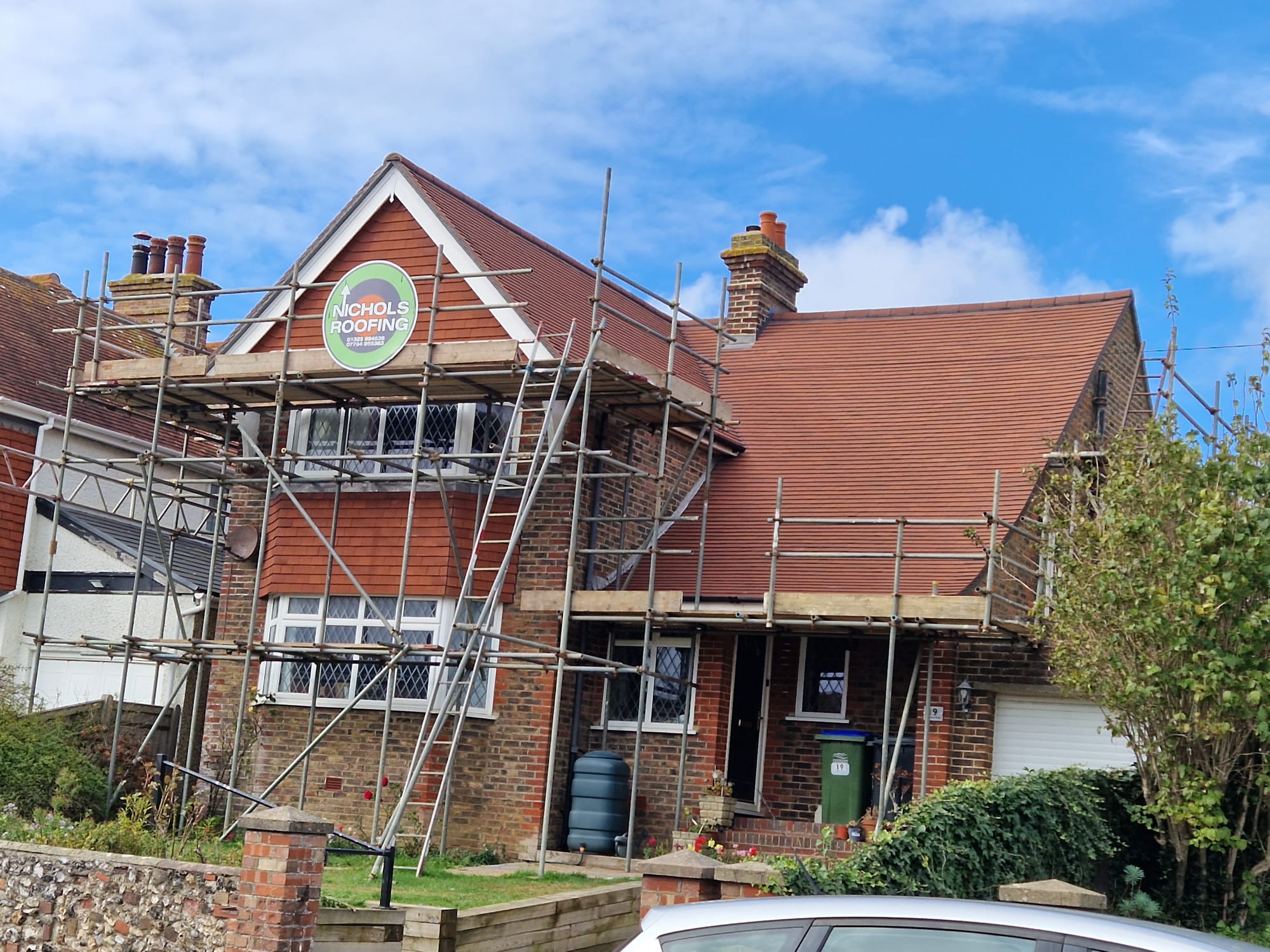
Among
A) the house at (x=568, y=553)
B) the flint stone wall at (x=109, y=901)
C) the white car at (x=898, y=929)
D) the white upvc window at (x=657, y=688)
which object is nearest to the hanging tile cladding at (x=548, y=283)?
the house at (x=568, y=553)

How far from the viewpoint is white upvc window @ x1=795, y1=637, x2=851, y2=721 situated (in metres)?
17.4

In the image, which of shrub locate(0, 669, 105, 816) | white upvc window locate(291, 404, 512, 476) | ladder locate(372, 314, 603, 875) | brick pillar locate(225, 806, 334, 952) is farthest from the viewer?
white upvc window locate(291, 404, 512, 476)

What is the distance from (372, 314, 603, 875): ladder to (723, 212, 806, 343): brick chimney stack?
488 centimetres

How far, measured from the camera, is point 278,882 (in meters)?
10.0

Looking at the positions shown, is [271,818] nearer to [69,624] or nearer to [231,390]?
[231,390]

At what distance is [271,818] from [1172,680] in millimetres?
7025

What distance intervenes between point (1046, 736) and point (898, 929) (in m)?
11.8

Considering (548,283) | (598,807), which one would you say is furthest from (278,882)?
(548,283)

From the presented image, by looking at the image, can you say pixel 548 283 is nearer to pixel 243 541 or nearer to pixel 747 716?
pixel 243 541

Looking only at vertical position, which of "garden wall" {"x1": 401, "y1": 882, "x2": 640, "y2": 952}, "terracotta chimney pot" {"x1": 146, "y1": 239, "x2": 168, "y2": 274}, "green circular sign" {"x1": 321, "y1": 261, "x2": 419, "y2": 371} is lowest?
"garden wall" {"x1": 401, "y1": 882, "x2": 640, "y2": 952}

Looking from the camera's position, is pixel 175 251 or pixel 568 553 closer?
pixel 568 553

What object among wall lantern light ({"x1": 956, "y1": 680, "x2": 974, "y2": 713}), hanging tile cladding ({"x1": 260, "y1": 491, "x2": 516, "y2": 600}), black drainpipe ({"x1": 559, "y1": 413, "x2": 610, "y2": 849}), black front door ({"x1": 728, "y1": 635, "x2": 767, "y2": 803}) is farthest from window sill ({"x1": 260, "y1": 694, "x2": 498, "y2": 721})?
wall lantern light ({"x1": 956, "y1": 680, "x2": 974, "y2": 713})

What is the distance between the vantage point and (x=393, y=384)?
1716cm

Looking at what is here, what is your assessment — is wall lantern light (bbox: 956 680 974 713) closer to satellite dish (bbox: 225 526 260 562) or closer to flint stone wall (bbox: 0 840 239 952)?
satellite dish (bbox: 225 526 260 562)
